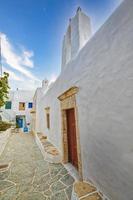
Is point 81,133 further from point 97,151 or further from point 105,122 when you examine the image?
point 105,122

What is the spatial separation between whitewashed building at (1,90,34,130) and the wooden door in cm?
1697

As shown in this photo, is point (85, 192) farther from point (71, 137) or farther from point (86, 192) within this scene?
point (71, 137)

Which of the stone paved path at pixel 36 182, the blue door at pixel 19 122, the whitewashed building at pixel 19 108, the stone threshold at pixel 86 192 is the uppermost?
the whitewashed building at pixel 19 108

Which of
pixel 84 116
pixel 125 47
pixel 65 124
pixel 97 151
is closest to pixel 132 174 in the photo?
pixel 97 151

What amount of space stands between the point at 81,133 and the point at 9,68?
878cm

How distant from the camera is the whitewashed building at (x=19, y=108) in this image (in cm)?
2020

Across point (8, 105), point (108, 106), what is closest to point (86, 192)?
point (108, 106)

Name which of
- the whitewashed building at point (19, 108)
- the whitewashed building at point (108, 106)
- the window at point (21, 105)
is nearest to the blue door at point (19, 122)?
the whitewashed building at point (19, 108)

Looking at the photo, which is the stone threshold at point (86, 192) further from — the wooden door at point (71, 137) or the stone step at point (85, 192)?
the wooden door at point (71, 137)

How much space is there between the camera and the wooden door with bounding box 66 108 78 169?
4.31 m

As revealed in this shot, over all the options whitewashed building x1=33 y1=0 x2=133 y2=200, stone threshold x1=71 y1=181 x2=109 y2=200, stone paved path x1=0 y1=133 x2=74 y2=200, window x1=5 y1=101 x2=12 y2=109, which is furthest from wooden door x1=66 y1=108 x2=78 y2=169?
window x1=5 y1=101 x2=12 y2=109

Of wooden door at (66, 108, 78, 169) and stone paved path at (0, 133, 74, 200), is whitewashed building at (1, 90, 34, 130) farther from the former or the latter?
wooden door at (66, 108, 78, 169)

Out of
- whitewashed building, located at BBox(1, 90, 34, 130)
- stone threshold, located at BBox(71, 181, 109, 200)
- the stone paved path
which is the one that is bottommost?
the stone paved path

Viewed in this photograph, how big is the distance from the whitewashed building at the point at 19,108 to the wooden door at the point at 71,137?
17.0 meters
